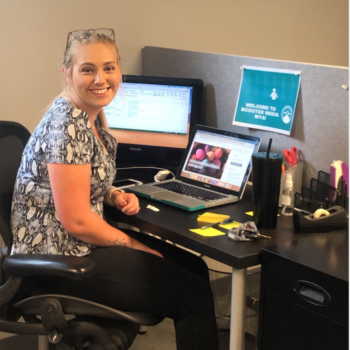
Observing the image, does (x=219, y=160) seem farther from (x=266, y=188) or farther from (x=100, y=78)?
(x=100, y=78)

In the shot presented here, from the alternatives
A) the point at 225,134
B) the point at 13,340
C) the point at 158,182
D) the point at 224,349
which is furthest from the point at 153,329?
the point at 225,134

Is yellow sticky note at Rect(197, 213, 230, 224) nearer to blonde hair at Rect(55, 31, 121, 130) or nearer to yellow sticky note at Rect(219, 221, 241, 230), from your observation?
yellow sticky note at Rect(219, 221, 241, 230)

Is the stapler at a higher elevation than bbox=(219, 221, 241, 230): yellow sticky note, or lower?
higher

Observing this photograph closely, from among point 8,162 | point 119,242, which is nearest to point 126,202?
point 119,242

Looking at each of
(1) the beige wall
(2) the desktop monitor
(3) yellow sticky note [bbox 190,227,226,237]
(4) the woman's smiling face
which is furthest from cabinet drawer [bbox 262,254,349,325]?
(1) the beige wall

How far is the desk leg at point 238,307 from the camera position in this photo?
1366mm

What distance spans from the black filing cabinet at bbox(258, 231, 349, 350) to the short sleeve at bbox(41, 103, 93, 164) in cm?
55

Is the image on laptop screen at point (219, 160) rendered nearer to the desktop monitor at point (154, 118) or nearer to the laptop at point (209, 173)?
the laptop at point (209, 173)

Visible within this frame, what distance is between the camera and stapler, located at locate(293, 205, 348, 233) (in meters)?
1.47

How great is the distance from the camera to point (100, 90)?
158cm

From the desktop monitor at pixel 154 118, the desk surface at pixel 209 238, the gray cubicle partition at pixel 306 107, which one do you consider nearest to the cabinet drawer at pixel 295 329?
the desk surface at pixel 209 238

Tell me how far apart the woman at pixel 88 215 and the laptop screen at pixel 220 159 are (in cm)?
35

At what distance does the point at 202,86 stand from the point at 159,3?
0.57 metres

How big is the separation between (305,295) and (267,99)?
0.82m
